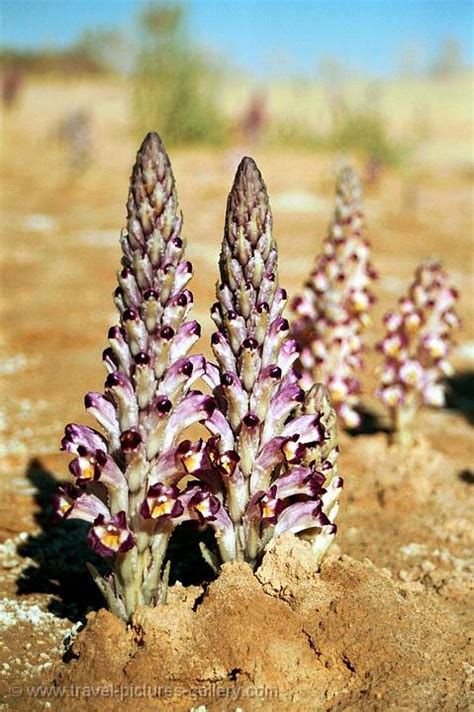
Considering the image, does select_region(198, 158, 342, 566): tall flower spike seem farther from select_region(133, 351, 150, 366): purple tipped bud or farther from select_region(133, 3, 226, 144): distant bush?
select_region(133, 3, 226, 144): distant bush

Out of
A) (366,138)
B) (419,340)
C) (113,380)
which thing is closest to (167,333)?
(113,380)

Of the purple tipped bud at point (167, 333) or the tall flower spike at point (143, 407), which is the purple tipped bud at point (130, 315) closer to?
the tall flower spike at point (143, 407)

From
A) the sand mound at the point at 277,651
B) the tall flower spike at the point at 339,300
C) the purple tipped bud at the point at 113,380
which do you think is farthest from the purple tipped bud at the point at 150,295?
the tall flower spike at the point at 339,300

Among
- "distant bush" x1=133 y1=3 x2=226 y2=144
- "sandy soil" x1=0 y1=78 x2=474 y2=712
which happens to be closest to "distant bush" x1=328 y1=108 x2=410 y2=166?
"distant bush" x1=133 y1=3 x2=226 y2=144

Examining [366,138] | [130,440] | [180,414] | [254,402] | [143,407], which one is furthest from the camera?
[366,138]

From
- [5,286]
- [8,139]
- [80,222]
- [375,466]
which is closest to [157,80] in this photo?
[8,139]

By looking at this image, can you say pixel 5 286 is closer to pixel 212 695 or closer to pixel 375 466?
pixel 375 466

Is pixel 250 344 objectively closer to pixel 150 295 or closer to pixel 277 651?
pixel 150 295
